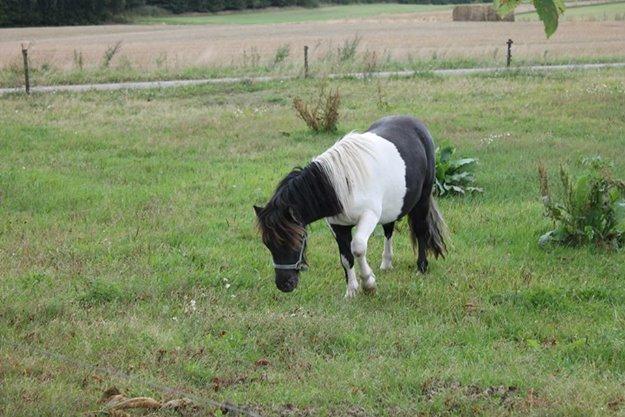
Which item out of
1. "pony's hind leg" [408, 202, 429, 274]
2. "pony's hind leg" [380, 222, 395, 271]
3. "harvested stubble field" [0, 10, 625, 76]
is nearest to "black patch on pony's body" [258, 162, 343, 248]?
Result: "pony's hind leg" [380, 222, 395, 271]

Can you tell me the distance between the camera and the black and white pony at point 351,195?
7.64 meters

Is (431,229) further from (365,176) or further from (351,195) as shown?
(351,195)

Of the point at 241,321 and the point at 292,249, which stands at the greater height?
the point at 292,249

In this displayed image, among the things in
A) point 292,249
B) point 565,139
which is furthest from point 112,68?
point 292,249

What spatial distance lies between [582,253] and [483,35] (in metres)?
46.0

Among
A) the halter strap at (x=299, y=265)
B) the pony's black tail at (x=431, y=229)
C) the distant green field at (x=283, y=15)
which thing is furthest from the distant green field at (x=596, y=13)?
the halter strap at (x=299, y=265)

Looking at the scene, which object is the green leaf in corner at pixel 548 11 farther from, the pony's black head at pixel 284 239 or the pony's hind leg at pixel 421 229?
the pony's hind leg at pixel 421 229

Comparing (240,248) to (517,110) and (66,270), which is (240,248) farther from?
(517,110)

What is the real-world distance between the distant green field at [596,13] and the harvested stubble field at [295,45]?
224 inches

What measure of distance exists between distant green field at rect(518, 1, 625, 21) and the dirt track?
502cm

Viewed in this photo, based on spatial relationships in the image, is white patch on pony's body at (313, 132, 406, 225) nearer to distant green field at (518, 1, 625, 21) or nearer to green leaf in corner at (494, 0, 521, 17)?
green leaf in corner at (494, 0, 521, 17)

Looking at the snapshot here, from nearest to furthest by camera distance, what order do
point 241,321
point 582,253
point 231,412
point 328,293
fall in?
point 231,412
point 241,321
point 328,293
point 582,253

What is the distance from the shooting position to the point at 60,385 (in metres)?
6.11

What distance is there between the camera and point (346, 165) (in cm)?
800
